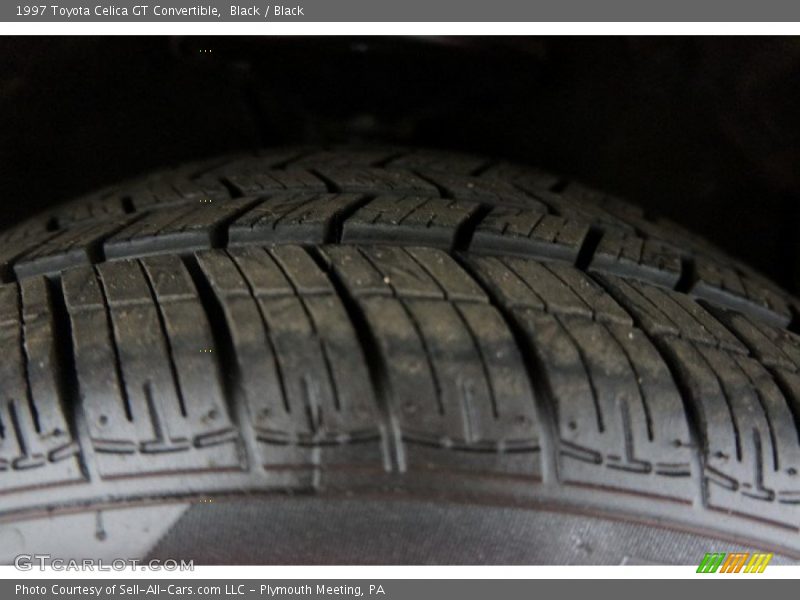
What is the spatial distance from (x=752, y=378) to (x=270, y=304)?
1.41 feet

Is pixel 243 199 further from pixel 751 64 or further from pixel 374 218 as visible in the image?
pixel 751 64

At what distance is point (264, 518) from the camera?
2.41 feet

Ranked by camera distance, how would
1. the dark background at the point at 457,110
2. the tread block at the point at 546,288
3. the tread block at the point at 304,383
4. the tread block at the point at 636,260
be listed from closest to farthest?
the tread block at the point at 304,383, the tread block at the point at 546,288, the tread block at the point at 636,260, the dark background at the point at 457,110

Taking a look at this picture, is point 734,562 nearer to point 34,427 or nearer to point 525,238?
point 525,238

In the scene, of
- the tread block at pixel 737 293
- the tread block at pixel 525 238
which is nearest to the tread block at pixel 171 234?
the tread block at pixel 525 238

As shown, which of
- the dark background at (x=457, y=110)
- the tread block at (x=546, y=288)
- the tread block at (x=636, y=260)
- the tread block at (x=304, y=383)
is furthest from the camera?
the dark background at (x=457, y=110)

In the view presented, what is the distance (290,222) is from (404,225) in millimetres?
110

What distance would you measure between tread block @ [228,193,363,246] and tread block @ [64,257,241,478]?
0.50ft

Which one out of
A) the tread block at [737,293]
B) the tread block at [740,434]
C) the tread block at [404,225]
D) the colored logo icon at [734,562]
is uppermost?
the tread block at [404,225]

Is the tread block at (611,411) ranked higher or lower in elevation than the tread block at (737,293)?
lower

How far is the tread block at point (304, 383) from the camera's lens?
2.34ft

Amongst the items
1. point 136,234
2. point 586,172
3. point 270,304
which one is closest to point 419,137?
point 586,172

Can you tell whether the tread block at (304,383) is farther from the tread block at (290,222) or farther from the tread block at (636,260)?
the tread block at (636,260)

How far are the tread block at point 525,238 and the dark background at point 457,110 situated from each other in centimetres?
33
